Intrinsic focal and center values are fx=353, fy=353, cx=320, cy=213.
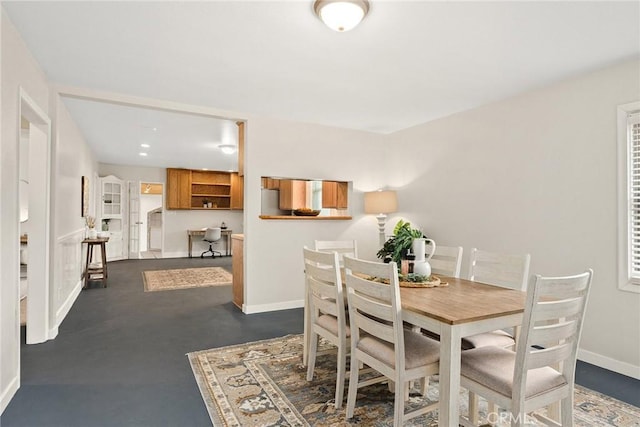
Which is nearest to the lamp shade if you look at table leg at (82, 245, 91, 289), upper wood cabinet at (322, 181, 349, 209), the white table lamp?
the white table lamp

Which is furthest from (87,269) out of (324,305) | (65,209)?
(324,305)

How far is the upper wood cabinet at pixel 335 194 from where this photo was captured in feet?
16.8

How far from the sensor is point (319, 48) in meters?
2.59

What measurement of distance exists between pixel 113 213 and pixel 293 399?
829 centimetres

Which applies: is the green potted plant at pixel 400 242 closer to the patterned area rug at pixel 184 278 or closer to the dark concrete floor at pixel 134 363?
the dark concrete floor at pixel 134 363

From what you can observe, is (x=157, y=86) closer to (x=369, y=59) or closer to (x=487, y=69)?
(x=369, y=59)

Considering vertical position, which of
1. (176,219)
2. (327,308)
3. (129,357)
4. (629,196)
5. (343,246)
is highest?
(629,196)

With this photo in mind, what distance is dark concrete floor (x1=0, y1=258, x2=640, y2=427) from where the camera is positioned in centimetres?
210

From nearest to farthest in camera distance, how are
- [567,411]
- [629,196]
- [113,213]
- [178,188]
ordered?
1. [567,411]
2. [629,196]
3. [113,213]
4. [178,188]

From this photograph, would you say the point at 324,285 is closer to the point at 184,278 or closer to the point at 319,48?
the point at 319,48

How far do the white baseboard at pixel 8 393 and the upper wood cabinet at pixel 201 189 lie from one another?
7.56m

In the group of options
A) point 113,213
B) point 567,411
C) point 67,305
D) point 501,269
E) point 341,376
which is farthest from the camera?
point 113,213

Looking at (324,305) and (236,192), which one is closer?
(324,305)

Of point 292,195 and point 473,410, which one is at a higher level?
point 292,195
